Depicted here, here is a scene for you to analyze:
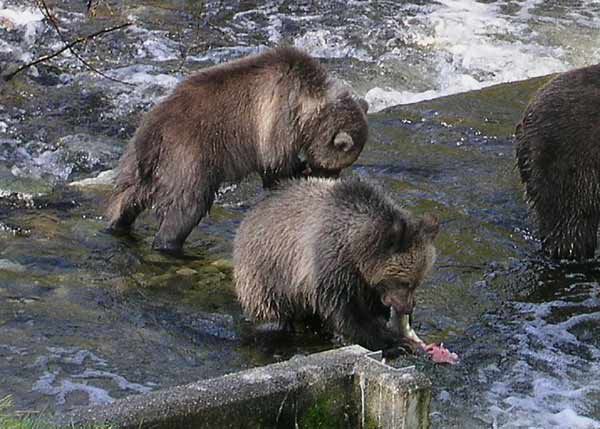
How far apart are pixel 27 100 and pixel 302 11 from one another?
5.18m

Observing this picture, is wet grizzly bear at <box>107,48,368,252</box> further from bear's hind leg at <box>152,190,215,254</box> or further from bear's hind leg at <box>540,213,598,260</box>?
bear's hind leg at <box>540,213,598,260</box>

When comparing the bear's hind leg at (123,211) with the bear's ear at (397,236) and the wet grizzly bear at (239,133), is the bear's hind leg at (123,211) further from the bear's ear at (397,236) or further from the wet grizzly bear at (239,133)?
the bear's ear at (397,236)

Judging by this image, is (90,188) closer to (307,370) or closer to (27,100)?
(27,100)

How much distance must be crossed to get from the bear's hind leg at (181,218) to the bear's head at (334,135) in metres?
0.78

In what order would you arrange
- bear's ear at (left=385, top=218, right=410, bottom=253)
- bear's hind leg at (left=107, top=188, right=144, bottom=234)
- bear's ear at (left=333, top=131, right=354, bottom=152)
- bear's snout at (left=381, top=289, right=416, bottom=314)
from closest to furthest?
bear's ear at (left=385, top=218, right=410, bottom=253), bear's snout at (left=381, top=289, right=416, bottom=314), bear's ear at (left=333, top=131, right=354, bottom=152), bear's hind leg at (left=107, top=188, right=144, bottom=234)

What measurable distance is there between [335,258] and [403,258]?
16.2 inches

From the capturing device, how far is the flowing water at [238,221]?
21.4 ft

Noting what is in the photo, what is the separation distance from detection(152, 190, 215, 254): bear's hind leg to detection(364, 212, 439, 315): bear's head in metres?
2.07

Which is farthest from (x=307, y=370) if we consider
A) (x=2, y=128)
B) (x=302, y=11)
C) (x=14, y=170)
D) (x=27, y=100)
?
(x=302, y=11)

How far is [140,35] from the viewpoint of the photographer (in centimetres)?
1423

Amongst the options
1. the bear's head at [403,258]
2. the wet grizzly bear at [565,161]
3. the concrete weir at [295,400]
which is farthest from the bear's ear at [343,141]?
the concrete weir at [295,400]

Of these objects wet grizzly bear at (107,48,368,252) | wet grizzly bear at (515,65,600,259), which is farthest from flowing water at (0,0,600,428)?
wet grizzly bear at (107,48,368,252)

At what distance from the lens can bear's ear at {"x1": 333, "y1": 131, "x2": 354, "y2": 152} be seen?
8.14 meters

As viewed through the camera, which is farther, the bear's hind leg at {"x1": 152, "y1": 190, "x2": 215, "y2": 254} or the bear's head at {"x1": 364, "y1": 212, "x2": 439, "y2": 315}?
the bear's hind leg at {"x1": 152, "y1": 190, "x2": 215, "y2": 254}
